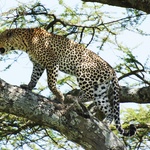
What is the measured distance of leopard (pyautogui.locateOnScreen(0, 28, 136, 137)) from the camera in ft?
25.7

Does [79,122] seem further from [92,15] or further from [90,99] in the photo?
[92,15]

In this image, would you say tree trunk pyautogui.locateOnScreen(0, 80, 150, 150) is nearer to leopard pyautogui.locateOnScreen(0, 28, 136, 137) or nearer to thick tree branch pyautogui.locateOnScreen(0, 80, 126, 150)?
thick tree branch pyautogui.locateOnScreen(0, 80, 126, 150)

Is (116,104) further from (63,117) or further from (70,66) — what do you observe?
(63,117)

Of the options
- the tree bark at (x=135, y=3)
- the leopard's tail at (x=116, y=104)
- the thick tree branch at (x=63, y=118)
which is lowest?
the thick tree branch at (x=63, y=118)

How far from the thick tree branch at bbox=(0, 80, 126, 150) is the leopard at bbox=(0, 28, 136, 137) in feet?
6.25

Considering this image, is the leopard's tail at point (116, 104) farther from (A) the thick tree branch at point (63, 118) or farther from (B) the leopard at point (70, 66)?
(A) the thick tree branch at point (63, 118)

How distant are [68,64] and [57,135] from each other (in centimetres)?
163

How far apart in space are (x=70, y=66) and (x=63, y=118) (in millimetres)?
2553

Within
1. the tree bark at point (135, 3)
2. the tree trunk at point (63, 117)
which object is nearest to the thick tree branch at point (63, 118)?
the tree trunk at point (63, 117)

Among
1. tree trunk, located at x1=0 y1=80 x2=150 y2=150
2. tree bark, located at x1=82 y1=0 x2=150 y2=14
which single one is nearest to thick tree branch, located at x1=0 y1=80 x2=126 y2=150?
tree trunk, located at x1=0 y1=80 x2=150 y2=150

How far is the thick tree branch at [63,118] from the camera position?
5559 mm

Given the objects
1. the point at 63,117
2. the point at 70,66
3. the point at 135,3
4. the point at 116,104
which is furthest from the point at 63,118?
the point at 70,66

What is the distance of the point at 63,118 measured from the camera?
5.60 metres

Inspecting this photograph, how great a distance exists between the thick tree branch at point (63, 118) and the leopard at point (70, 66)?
1906mm
